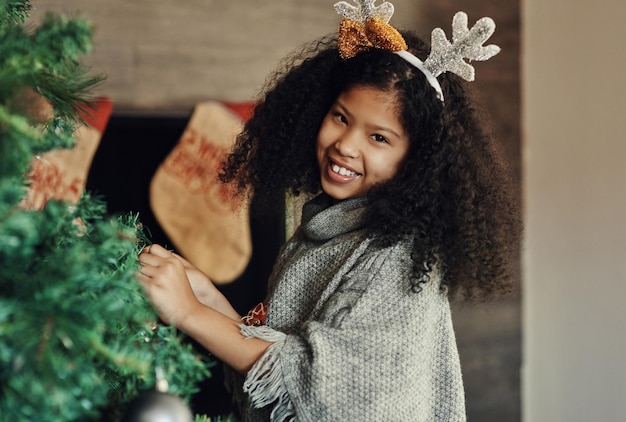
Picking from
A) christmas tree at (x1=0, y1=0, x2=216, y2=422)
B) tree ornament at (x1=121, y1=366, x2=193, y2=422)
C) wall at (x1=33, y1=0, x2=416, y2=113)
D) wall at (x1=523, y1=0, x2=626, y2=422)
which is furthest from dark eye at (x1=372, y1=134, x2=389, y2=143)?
wall at (x1=523, y1=0, x2=626, y2=422)

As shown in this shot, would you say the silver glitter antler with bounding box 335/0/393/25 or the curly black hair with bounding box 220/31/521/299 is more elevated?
the silver glitter antler with bounding box 335/0/393/25

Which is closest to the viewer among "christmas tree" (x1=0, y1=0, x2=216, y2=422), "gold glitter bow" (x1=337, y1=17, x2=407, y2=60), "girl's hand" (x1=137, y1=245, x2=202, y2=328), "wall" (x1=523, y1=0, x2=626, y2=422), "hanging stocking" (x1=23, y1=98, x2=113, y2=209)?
"christmas tree" (x1=0, y1=0, x2=216, y2=422)

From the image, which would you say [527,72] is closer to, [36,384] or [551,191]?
[551,191]

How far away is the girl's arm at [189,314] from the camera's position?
817 mm

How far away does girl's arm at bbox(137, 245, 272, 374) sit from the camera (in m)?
0.82

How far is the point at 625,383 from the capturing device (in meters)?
2.35

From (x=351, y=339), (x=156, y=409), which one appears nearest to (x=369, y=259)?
(x=351, y=339)

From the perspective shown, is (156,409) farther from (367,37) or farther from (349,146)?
(367,37)

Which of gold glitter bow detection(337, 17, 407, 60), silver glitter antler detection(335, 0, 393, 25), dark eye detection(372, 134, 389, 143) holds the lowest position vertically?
dark eye detection(372, 134, 389, 143)

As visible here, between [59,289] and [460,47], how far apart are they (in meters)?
0.79

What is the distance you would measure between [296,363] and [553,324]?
1.99m

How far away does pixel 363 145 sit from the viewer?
107 centimetres

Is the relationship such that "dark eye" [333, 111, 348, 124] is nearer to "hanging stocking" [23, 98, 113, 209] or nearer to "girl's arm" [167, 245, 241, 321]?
"girl's arm" [167, 245, 241, 321]

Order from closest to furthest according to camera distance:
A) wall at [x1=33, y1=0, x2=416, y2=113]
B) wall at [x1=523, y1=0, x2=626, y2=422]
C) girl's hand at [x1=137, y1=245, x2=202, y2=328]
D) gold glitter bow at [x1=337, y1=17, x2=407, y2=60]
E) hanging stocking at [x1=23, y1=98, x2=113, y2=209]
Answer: girl's hand at [x1=137, y1=245, x2=202, y2=328] < gold glitter bow at [x1=337, y1=17, x2=407, y2=60] < hanging stocking at [x1=23, y1=98, x2=113, y2=209] < wall at [x1=33, y1=0, x2=416, y2=113] < wall at [x1=523, y1=0, x2=626, y2=422]
